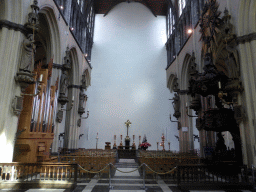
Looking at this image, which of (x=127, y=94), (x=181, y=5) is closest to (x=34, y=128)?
(x=127, y=94)

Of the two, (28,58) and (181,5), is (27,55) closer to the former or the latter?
(28,58)

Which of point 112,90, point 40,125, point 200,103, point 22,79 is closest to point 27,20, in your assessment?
point 22,79

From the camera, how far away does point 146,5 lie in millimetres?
22219

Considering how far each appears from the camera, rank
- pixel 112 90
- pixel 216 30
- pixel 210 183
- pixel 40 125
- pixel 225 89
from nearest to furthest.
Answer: pixel 210 183, pixel 225 89, pixel 40 125, pixel 216 30, pixel 112 90

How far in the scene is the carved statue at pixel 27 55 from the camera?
6.74m

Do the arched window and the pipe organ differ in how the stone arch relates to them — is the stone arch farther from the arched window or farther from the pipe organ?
the arched window

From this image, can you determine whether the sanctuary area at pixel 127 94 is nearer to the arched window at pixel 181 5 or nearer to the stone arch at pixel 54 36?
the stone arch at pixel 54 36

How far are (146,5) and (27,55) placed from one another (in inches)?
741

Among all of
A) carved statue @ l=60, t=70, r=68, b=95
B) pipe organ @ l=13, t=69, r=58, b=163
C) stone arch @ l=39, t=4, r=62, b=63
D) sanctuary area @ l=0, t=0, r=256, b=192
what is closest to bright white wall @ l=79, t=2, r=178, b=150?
sanctuary area @ l=0, t=0, r=256, b=192

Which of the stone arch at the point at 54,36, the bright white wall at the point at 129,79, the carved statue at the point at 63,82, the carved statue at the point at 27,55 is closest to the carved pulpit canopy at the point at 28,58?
the carved statue at the point at 27,55

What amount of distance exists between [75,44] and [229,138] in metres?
13.2

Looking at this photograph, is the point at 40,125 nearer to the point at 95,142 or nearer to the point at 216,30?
the point at 216,30

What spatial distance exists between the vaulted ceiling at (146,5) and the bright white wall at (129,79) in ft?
1.65

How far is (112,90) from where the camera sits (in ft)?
65.7
